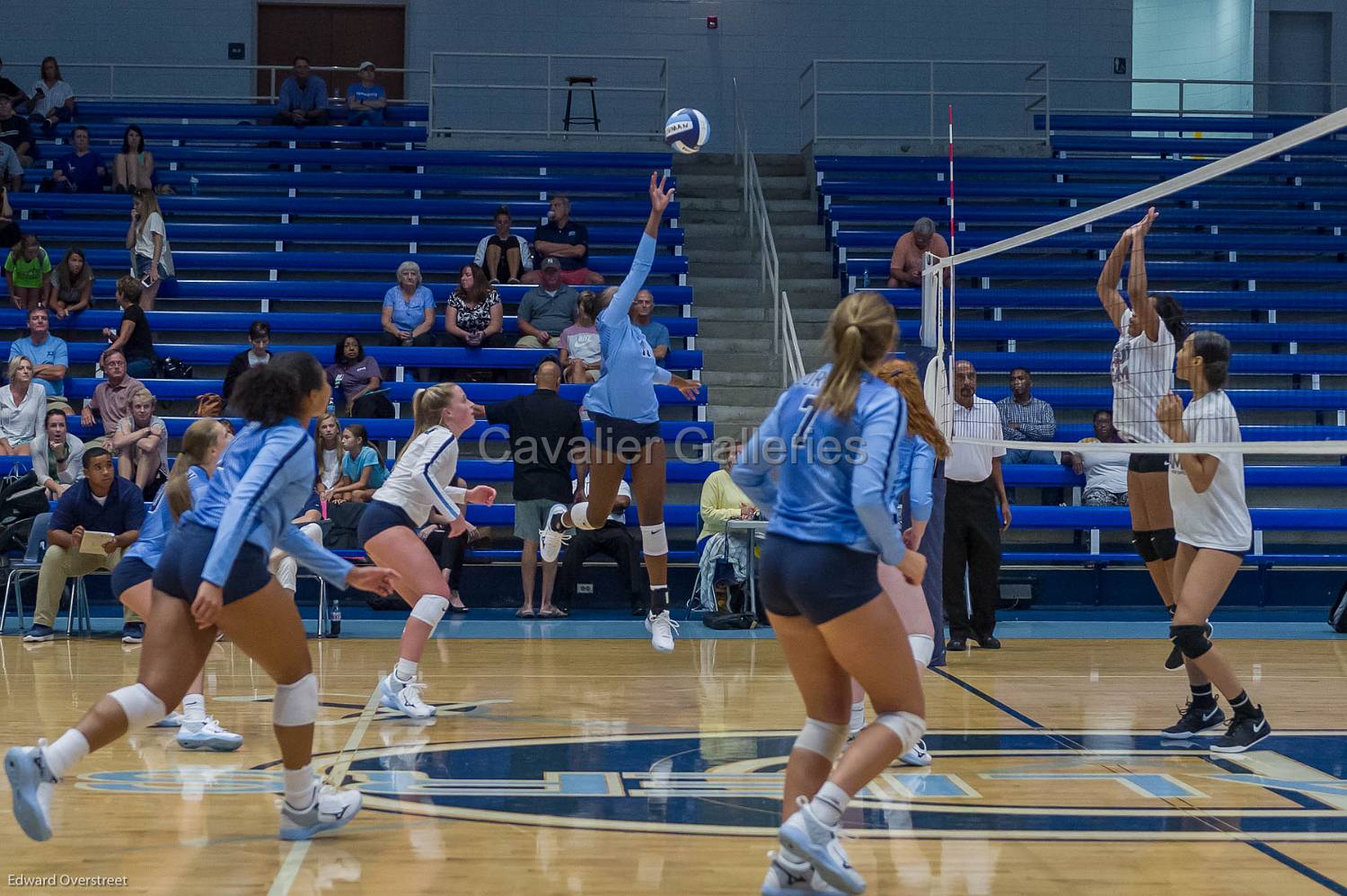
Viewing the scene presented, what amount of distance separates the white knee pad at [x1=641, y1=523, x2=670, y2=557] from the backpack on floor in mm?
5446

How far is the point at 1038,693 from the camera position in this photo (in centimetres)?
732

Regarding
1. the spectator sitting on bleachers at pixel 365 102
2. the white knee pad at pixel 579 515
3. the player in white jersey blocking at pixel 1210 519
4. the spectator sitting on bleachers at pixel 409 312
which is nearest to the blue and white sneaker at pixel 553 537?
the white knee pad at pixel 579 515

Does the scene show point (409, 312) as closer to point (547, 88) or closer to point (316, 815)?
point (547, 88)

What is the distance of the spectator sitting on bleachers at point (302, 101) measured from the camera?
1652 centimetres

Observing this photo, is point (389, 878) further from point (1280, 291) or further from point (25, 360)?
point (1280, 291)

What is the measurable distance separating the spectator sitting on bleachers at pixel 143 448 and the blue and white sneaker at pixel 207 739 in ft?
18.1

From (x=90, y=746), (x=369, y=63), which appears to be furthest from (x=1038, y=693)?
(x=369, y=63)

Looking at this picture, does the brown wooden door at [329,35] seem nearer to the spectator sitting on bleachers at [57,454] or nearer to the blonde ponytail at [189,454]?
the spectator sitting on bleachers at [57,454]

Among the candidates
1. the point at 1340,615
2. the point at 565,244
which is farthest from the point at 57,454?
the point at 1340,615

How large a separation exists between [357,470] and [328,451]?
36cm

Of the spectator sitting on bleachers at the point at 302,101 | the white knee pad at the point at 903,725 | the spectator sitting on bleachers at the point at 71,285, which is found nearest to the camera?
the white knee pad at the point at 903,725

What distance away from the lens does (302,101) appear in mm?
16641

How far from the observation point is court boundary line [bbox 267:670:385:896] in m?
3.87

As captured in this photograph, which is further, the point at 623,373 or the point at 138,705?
the point at 623,373
